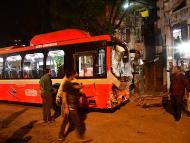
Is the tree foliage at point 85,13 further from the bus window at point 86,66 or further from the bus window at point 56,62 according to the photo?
the bus window at point 86,66

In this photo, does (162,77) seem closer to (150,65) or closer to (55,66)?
(150,65)

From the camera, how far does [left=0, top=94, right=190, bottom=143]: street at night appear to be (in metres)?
9.47

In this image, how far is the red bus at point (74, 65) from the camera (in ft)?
42.4

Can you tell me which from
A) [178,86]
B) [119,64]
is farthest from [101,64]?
[178,86]

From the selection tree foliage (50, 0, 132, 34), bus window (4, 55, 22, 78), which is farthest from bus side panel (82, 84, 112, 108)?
tree foliage (50, 0, 132, 34)

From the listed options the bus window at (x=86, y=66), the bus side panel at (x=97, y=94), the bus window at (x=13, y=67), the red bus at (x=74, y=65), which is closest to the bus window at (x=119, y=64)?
the red bus at (x=74, y=65)

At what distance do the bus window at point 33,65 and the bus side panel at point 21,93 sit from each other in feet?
1.79

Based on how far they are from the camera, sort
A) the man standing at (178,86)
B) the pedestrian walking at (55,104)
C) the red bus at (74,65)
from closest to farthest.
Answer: the man standing at (178,86)
the red bus at (74,65)
the pedestrian walking at (55,104)

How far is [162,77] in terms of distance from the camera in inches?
840

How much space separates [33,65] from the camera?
15.8m

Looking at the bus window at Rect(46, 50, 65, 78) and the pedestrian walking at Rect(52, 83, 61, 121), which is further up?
the bus window at Rect(46, 50, 65, 78)

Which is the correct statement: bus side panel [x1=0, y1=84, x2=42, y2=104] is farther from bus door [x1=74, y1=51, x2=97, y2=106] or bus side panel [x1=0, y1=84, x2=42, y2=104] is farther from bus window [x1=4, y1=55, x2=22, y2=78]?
bus door [x1=74, y1=51, x2=97, y2=106]

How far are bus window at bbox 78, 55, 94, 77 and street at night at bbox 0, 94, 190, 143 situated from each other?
5.78 feet

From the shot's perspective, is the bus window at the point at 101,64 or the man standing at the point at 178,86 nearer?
the man standing at the point at 178,86
